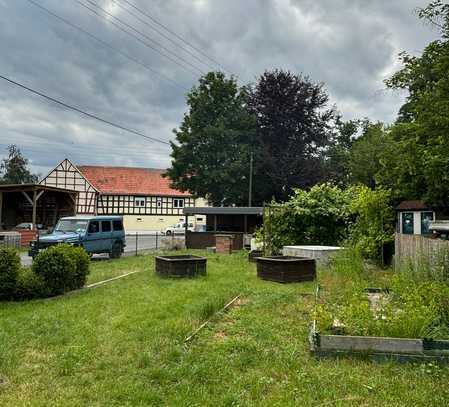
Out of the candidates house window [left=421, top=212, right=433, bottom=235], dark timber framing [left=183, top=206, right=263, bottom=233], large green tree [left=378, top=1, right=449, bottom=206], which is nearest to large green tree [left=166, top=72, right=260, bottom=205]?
dark timber framing [left=183, top=206, right=263, bottom=233]

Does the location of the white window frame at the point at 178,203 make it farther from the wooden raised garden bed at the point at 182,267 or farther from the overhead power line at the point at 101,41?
the wooden raised garden bed at the point at 182,267

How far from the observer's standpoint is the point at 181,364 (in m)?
3.77

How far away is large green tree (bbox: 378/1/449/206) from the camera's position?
6426 mm

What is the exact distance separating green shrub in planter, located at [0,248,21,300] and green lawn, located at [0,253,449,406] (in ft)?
1.86

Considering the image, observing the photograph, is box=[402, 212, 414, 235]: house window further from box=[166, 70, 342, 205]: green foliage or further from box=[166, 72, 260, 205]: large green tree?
box=[166, 72, 260, 205]: large green tree

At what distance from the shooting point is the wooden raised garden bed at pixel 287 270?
903 centimetres

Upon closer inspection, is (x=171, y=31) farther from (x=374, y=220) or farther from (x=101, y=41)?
(x=374, y=220)

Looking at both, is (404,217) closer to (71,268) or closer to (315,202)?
(315,202)

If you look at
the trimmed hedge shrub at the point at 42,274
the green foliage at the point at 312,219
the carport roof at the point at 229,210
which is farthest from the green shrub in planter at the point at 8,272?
the carport roof at the point at 229,210

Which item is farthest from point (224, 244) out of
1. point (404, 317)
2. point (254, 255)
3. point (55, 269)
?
point (404, 317)

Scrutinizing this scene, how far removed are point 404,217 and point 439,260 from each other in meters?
11.4

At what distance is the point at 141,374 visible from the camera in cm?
355

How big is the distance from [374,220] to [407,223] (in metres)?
5.85

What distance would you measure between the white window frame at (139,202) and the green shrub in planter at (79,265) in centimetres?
3418
